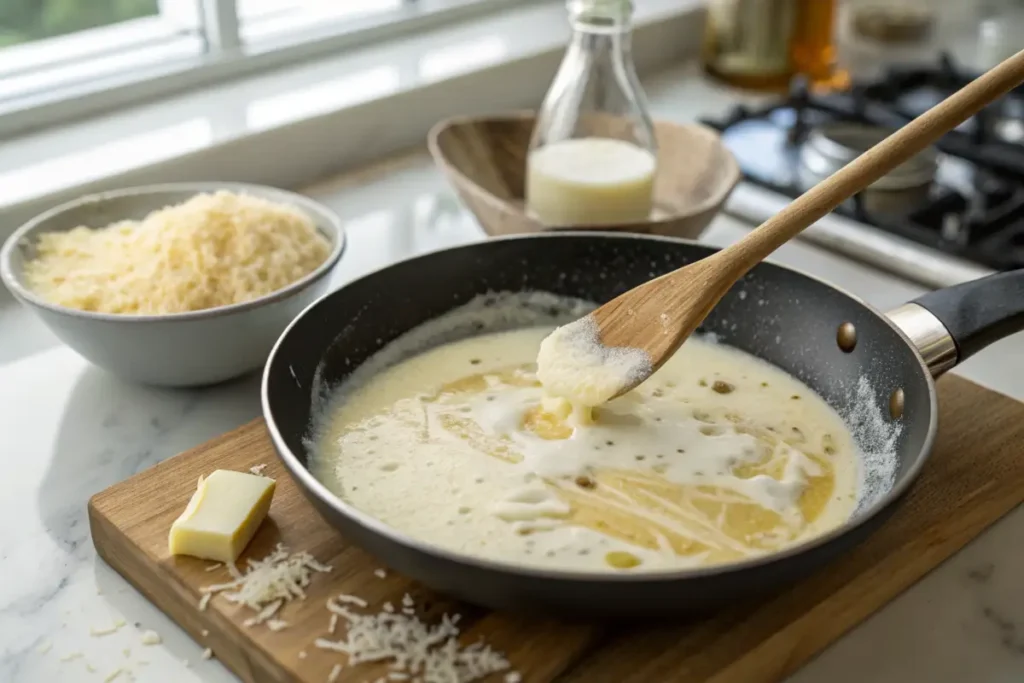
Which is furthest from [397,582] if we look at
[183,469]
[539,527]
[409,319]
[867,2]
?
[867,2]

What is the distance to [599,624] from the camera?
0.80 metres

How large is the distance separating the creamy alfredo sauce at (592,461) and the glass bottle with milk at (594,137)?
20cm

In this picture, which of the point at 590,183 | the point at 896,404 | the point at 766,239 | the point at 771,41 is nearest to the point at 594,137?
the point at 590,183

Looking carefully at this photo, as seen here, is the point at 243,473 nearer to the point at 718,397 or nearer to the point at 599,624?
the point at 599,624

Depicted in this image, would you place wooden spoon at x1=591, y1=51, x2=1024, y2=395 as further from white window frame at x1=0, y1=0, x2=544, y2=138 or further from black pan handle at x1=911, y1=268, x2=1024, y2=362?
white window frame at x1=0, y1=0, x2=544, y2=138

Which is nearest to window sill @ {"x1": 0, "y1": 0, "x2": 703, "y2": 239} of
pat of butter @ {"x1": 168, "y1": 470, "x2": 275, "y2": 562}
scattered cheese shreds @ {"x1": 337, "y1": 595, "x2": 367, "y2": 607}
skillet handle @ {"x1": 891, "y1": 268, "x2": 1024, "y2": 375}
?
pat of butter @ {"x1": 168, "y1": 470, "x2": 275, "y2": 562}

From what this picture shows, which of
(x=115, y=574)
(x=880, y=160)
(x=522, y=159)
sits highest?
(x=880, y=160)

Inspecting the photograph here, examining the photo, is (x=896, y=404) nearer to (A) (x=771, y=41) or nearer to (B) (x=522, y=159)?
(B) (x=522, y=159)

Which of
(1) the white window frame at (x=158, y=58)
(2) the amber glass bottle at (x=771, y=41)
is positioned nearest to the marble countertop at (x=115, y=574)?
(1) the white window frame at (x=158, y=58)

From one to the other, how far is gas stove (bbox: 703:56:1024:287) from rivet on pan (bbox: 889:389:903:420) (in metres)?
0.39

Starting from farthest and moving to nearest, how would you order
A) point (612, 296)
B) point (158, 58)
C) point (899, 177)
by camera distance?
1. point (158, 58)
2. point (899, 177)
3. point (612, 296)

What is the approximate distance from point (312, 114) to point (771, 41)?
2.47 ft

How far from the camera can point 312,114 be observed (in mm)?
1558

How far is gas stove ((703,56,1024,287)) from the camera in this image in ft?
4.50
